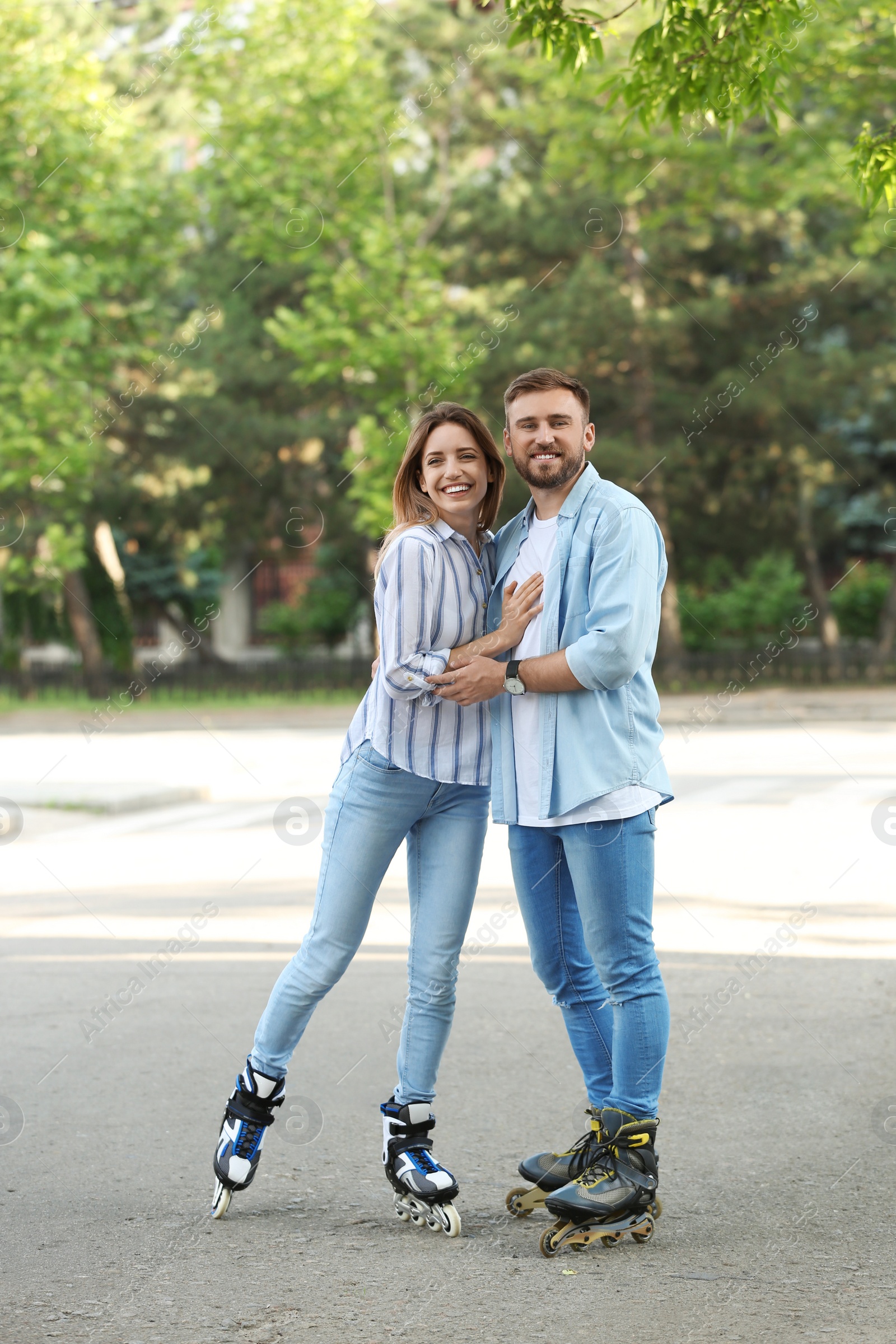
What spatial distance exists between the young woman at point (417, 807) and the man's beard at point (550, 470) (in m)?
0.13

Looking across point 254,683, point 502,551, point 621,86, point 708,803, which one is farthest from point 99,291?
point 502,551

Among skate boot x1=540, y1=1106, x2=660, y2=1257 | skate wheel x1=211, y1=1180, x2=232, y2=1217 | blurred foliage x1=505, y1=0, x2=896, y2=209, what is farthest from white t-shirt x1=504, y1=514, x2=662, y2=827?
blurred foliage x1=505, y1=0, x2=896, y2=209

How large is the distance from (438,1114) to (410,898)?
117 cm

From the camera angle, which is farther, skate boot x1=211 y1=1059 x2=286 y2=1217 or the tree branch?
the tree branch

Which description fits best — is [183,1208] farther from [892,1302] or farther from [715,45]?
[715,45]

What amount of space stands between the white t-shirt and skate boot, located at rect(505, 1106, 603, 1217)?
2.68 ft

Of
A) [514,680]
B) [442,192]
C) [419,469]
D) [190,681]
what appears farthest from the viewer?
[190,681]

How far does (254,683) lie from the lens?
30625 mm

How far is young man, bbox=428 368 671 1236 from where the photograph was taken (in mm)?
3559

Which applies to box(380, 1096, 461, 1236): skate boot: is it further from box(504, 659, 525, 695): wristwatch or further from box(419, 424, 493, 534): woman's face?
box(419, 424, 493, 534): woman's face

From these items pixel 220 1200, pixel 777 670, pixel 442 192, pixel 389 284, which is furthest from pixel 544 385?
pixel 442 192

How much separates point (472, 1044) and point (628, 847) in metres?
2.18

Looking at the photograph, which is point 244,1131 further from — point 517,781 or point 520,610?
point 520,610

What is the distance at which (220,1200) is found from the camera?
3742 millimetres
